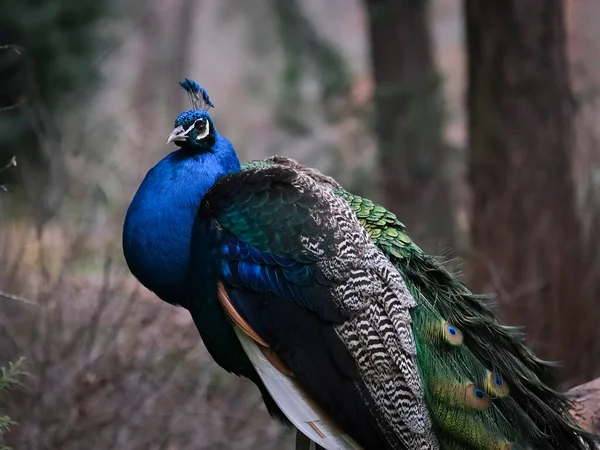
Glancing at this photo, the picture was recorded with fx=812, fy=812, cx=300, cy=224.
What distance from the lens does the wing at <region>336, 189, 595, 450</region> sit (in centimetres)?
287

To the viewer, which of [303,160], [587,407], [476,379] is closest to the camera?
[476,379]

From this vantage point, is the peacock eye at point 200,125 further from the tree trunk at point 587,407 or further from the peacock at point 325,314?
the tree trunk at point 587,407

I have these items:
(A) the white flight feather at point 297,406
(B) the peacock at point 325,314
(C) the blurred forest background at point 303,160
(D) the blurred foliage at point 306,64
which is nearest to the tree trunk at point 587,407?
(B) the peacock at point 325,314

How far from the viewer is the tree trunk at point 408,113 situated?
26.4 feet

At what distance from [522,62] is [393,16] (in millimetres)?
2788

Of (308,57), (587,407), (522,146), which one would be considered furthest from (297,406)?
(308,57)

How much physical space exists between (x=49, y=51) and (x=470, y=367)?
584 centimetres

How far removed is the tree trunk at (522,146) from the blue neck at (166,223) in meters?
2.95

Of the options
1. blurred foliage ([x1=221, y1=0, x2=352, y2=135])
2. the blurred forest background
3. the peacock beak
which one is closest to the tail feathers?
the blurred forest background

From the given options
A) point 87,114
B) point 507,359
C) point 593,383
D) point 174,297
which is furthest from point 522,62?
point 87,114

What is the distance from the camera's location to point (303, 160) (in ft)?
31.7

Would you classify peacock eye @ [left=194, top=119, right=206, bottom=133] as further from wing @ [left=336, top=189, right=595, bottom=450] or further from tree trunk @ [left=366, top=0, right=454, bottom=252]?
tree trunk @ [left=366, top=0, right=454, bottom=252]

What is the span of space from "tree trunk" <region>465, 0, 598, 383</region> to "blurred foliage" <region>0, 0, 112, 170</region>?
3408mm

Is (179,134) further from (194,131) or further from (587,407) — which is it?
(587,407)
